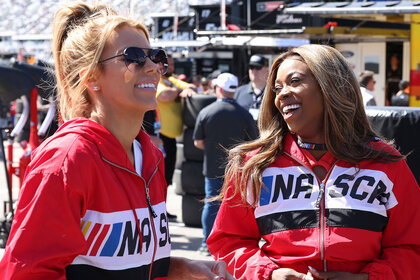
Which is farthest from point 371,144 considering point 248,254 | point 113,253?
point 113,253

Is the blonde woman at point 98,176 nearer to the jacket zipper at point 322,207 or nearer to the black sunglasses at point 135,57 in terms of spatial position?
the black sunglasses at point 135,57

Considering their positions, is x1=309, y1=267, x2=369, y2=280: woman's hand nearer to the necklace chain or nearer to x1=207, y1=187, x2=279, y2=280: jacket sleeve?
x1=207, y1=187, x2=279, y2=280: jacket sleeve

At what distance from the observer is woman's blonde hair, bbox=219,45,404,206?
2.66 meters

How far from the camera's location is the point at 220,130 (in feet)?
22.5

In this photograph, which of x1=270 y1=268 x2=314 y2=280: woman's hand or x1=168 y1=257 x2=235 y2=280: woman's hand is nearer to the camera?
x1=168 y1=257 x2=235 y2=280: woman's hand

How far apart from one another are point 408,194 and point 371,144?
0.87 ft

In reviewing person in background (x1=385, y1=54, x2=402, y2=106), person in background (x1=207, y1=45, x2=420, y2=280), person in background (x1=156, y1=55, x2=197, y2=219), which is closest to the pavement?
person in background (x1=156, y1=55, x2=197, y2=219)

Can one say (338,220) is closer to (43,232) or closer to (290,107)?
(290,107)

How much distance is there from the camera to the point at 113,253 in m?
1.93

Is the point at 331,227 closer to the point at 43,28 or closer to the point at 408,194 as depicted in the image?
the point at 408,194

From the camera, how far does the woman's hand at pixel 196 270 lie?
2.20 metres

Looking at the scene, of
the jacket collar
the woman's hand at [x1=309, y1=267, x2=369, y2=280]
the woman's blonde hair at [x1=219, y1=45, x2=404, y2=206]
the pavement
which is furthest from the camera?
the pavement

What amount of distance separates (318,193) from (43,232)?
1203 mm

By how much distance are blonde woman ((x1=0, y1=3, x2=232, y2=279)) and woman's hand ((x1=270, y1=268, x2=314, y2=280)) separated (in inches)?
13.8
